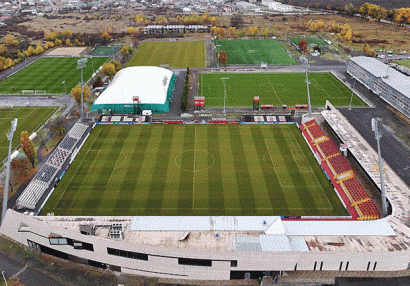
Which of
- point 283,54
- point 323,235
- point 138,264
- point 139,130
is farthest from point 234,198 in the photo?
point 283,54

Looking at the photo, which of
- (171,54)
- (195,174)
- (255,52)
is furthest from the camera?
(255,52)

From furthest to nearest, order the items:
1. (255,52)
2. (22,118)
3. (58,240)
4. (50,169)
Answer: (255,52)
(22,118)
(50,169)
(58,240)

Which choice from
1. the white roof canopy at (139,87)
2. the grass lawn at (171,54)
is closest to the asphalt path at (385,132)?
the white roof canopy at (139,87)

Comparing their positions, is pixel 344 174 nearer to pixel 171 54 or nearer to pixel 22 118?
pixel 22 118

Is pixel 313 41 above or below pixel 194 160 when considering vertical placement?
above

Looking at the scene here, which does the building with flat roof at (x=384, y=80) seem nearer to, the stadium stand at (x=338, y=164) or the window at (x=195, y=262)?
the stadium stand at (x=338, y=164)

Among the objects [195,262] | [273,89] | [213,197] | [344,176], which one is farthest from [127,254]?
[273,89]

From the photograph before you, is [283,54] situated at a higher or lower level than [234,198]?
higher

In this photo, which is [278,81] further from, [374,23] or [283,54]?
[374,23]
